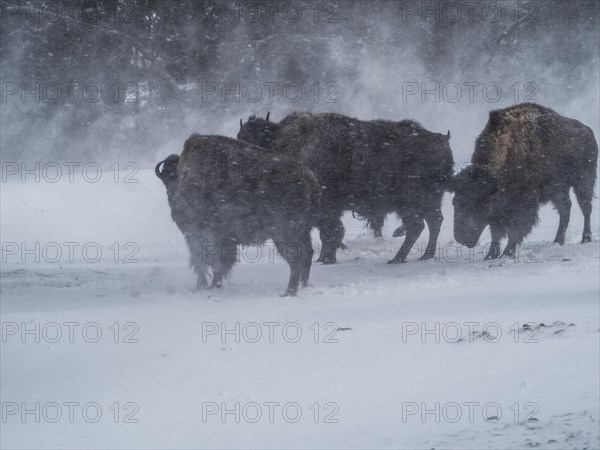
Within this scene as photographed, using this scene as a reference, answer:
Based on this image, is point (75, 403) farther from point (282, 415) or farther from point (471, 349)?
point (471, 349)

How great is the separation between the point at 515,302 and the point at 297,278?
6.06 ft

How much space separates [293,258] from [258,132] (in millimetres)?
2481

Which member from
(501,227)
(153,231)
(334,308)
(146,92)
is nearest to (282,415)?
(334,308)

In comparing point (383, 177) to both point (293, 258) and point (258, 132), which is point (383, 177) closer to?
point (258, 132)

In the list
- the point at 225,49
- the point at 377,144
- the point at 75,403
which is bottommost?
the point at 75,403

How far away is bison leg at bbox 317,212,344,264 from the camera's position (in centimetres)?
884

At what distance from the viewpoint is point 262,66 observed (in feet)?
68.7

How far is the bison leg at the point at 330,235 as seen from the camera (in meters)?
8.84

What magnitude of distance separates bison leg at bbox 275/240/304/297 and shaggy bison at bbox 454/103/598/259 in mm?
2227

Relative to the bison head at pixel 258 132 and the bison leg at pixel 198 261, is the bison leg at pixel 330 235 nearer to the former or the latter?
the bison head at pixel 258 132

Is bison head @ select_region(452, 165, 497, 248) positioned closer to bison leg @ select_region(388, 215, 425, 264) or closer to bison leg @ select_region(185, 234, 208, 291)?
bison leg @ select_region(388, 215, 425, 264)

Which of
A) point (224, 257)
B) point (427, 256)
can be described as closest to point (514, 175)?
point (427, 256)

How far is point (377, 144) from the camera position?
904 centimetres

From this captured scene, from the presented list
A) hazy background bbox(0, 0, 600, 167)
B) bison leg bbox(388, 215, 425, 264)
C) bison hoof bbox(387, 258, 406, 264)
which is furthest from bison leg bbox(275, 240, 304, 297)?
hazy background bbox(0, 0, 600, 167)
